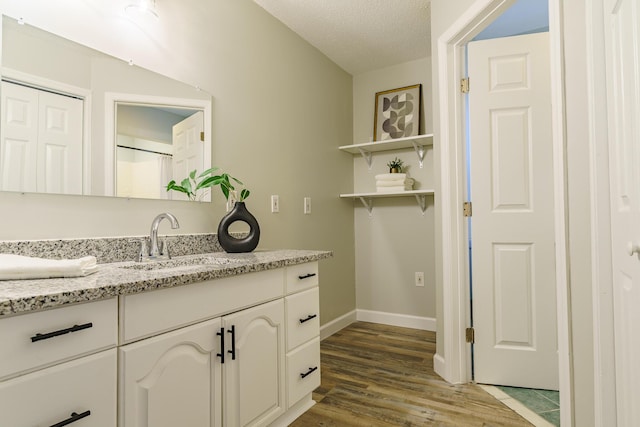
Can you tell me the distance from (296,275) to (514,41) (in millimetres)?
1841

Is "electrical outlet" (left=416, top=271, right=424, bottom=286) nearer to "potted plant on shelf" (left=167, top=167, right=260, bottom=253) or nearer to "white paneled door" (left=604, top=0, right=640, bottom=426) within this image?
"potted plant on shelf" (left=167, top=167, right=260, bottom=253)

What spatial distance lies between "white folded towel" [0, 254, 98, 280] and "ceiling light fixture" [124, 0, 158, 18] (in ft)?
3.86

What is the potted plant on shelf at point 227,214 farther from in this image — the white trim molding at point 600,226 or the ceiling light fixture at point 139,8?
the white trim molding at point 600,226

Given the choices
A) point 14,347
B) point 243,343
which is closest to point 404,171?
point 243,343

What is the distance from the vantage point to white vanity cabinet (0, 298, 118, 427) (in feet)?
2.49

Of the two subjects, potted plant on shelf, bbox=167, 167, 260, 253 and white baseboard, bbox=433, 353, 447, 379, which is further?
white baseboard, bbox=433, 353, 447, 379

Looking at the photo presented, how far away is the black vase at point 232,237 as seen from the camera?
1.81 meters

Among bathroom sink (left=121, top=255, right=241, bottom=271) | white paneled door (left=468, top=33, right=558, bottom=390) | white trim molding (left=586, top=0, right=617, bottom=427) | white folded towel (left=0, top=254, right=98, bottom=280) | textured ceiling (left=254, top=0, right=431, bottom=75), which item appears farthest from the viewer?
textured ceiling (left=254, top=0, right=431, bottom=75)

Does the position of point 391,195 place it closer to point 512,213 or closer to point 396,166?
point 396,166

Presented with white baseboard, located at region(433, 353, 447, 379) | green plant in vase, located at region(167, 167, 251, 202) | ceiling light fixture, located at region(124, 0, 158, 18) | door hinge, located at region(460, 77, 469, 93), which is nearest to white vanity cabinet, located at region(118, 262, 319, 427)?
green plant in vase, located at region(167, 167, 251, 202)

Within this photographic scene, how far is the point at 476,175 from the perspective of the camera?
2.08 meters

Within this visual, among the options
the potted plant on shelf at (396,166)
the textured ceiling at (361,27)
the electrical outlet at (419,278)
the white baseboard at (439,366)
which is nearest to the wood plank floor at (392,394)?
the white baseboard at (439,366)

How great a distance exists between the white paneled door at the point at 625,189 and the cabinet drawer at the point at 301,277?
1.19 meters

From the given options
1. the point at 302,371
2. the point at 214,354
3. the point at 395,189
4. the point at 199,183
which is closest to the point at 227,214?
the point at 199,183
